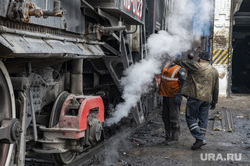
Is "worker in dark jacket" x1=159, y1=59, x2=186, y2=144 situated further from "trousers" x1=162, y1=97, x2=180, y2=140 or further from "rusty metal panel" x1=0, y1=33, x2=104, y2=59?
"rusty metal panel" x1=0, y1=33, x2=104, y2=59

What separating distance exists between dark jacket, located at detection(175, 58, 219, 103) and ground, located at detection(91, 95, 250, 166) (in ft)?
3.14

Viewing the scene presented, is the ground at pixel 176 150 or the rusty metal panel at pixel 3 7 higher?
the rusty metal panel at pixel 3 7

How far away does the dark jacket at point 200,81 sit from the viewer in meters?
5.96

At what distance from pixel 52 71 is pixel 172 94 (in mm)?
3074

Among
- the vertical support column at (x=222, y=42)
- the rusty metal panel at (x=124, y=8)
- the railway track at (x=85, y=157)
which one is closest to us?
the rusty metal panel at (x=124, y=8)

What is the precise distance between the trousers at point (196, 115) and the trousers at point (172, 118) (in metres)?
0.43

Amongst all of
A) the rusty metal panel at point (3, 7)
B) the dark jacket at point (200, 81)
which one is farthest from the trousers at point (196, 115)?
the rusty metal panel at point (3, 7)

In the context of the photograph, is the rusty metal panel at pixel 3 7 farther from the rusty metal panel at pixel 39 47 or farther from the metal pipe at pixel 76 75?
the metal pipe at pixel 76 75

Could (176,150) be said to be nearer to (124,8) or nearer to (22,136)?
(124,8)

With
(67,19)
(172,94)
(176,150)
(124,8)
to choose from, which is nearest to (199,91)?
(172,94)

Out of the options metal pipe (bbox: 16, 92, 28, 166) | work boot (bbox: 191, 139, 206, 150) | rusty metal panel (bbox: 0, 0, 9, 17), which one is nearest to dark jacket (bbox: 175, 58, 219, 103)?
work boot (bbox: 191, 139, 206, 150)

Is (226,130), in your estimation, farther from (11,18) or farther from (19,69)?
(11,18)

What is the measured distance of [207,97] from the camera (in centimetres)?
596

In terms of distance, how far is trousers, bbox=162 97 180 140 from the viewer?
6.47 metres
